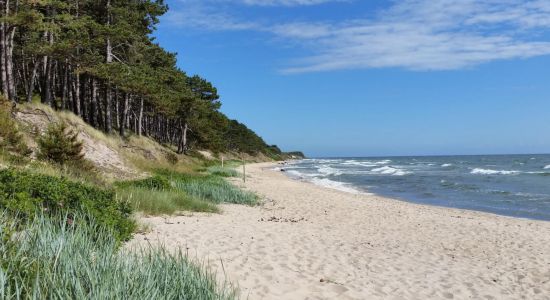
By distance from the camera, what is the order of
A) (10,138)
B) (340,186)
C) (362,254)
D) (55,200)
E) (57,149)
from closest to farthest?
(55,200) < (362,254) < (57,149) < (10,138) < (340,186)

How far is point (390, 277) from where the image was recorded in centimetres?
717

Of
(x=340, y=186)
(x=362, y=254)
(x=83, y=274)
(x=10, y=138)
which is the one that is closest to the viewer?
(x=83, y=274)


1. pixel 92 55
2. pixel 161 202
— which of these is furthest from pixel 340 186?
pixel 161 202

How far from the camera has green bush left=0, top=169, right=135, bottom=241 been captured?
6473 millimetres

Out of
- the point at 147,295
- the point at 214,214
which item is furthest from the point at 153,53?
the point at 147,295

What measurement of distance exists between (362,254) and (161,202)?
569 cm

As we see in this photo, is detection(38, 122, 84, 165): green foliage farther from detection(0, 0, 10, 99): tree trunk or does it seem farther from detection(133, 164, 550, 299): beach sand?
detection(0, 0, 10, 99): tree trunk

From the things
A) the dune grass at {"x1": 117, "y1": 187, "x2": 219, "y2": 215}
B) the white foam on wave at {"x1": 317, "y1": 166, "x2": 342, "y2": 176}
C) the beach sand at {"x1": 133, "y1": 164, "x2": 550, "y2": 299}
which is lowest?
the white foam on wave at {"x1": 317, "y1": 166, "x2": 342, "y2": 176}

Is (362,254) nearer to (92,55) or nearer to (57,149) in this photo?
(57,149)

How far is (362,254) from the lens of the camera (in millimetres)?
8766

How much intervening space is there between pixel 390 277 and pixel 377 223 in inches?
262

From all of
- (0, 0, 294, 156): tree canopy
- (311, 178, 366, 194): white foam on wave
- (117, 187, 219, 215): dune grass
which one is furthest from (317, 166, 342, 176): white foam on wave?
(117, 187, 219, 215): dune grass

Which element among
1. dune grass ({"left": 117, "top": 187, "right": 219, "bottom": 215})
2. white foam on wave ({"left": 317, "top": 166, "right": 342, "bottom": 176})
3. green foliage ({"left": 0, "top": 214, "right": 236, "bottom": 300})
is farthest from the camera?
white foam on wave ({"left": 317, "top": 166, "right": 342, "bottom": 176})

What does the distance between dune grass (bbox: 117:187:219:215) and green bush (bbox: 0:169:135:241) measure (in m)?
A: 2.46
